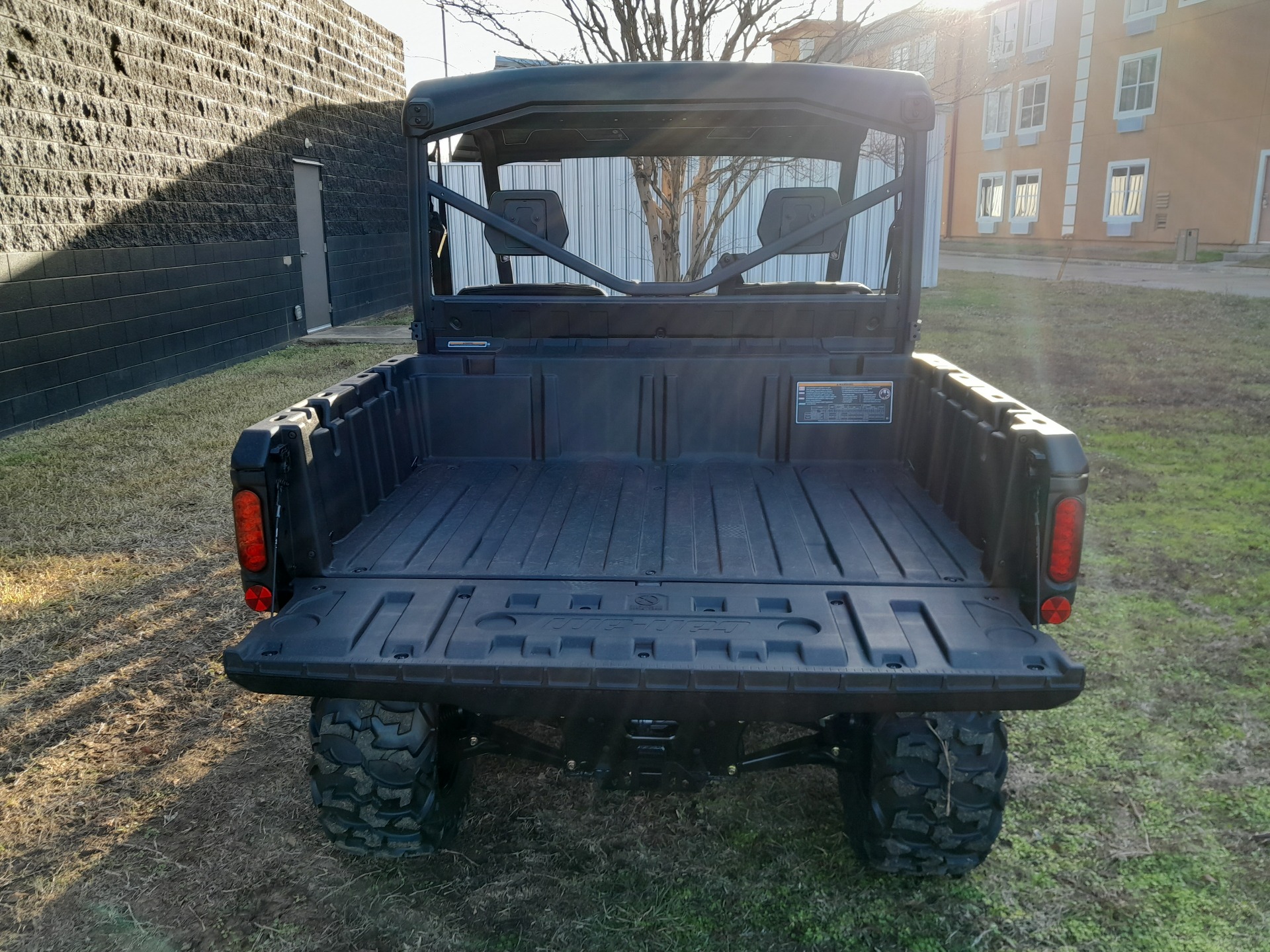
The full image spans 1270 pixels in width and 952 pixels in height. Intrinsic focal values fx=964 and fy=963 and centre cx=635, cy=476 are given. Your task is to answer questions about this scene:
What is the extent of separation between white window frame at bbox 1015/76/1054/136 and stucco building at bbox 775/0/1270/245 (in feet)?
0.23

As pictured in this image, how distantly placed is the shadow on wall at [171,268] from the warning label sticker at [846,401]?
7254 millimetres

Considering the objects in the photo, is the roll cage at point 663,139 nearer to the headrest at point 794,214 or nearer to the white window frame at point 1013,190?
the headrest at point 794,214

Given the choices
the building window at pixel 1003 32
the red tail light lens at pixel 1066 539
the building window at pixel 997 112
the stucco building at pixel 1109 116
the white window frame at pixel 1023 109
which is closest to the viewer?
the red tail light lens at pixel 1066 539

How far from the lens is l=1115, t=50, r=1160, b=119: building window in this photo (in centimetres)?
2884

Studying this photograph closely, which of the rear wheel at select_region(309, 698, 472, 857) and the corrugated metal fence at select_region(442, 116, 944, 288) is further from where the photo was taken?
the corrugated metal fence at select_region(442, 116, 944, 288)

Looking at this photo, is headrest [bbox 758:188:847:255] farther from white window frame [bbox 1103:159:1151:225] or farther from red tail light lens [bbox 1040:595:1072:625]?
white window frame [bbox 1103:159:1151:225]

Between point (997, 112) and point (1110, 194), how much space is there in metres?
7.55

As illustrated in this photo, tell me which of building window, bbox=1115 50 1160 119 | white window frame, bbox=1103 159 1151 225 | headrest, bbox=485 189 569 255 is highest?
building window, bbox=1115 50 1160 119

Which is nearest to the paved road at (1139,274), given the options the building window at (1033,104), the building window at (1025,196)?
the building window at (1025,196)

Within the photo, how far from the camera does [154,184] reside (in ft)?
33.2

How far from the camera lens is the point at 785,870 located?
2787mm

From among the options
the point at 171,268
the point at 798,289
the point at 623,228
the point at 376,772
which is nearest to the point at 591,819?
the point at 376,772

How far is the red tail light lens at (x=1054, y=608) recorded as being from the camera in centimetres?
244

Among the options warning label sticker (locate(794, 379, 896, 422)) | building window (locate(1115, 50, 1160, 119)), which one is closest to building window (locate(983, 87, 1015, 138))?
building window (locate(1115, 50, 1160, 119))
